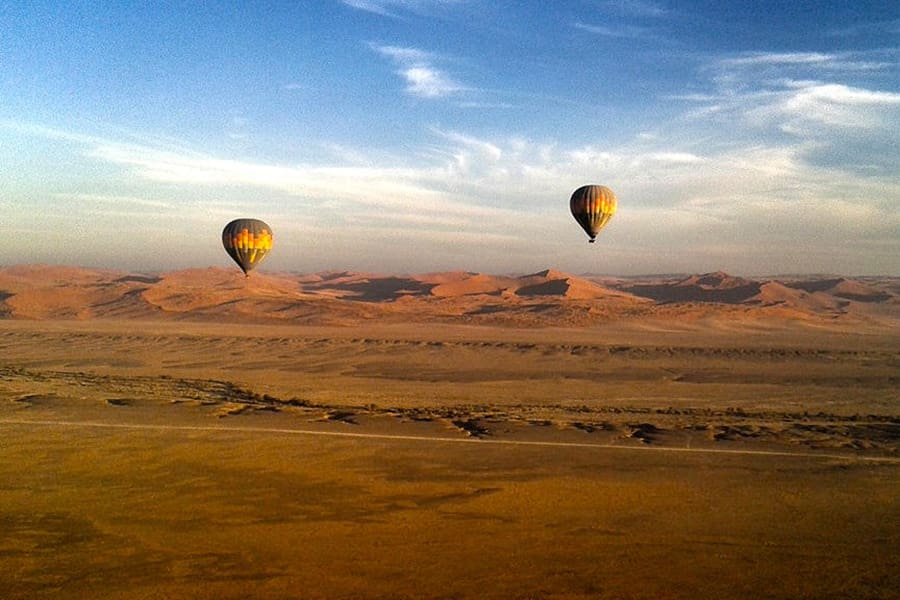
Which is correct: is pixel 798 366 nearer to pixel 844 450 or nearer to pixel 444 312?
pixel 844 450

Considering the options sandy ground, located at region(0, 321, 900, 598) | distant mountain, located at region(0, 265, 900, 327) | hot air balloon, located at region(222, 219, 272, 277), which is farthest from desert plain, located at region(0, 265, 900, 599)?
distant mountain, located at region(0, 265, 900, 327)

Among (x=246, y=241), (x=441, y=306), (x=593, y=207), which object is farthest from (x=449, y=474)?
(x=441, y=306)

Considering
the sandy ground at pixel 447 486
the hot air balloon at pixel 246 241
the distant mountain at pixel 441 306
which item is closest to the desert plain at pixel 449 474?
the sandy ground at pixel 447 486

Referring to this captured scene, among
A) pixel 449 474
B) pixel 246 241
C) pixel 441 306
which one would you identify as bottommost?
pixel 449 474

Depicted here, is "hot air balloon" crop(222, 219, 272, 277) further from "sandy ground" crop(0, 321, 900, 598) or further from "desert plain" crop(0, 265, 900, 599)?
"sandy ground" crop(0, 321, 900, 598)

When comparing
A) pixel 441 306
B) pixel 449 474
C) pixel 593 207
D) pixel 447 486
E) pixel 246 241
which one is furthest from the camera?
pixel 441 306

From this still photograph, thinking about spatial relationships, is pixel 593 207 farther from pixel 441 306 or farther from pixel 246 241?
pixel 441 306
